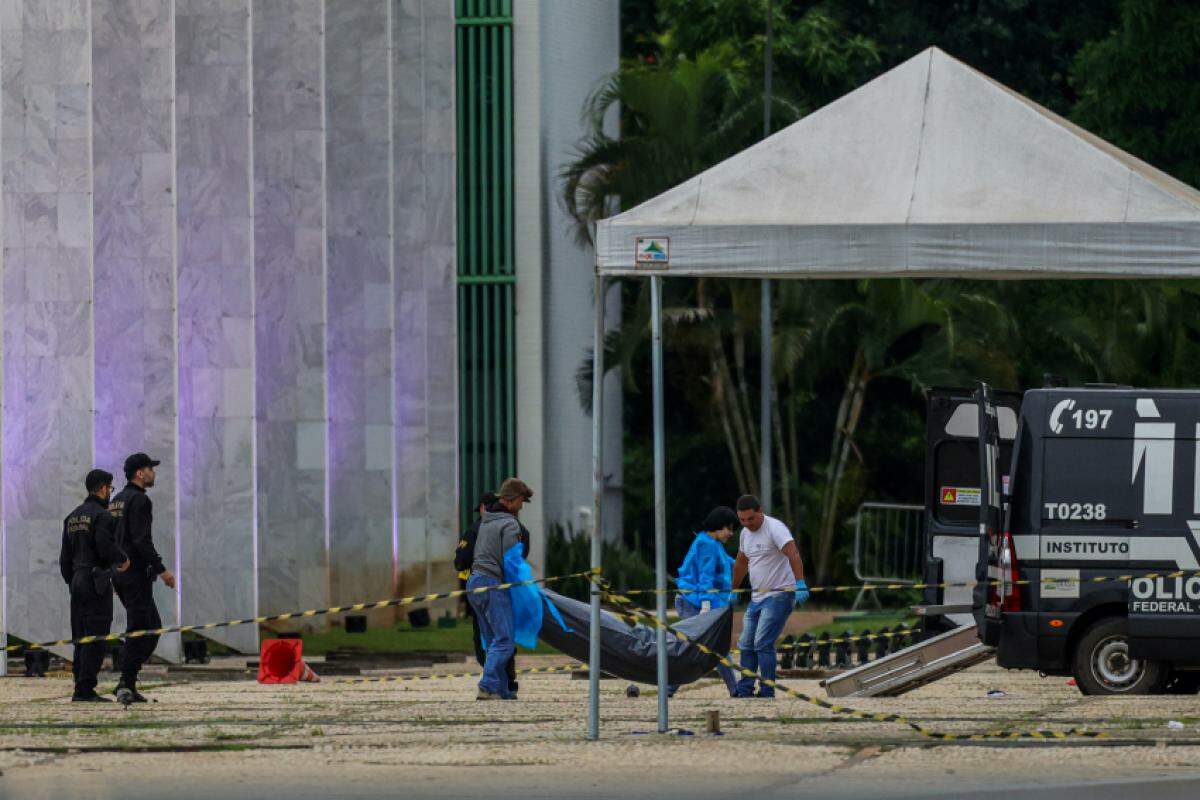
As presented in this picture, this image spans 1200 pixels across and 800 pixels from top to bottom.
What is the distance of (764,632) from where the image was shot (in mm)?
19281

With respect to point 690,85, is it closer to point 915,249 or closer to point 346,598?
point 346,598

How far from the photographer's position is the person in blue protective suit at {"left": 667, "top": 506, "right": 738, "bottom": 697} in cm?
2028

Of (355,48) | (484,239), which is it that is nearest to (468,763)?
(355,48)

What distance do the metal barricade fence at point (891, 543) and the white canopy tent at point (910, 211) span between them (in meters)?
19.4

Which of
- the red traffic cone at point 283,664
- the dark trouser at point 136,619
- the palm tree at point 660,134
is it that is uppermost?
the palm tree at point 660,134

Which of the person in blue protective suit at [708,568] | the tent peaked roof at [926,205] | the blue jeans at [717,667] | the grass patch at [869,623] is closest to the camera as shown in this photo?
the tent peaked roof at [926,205]

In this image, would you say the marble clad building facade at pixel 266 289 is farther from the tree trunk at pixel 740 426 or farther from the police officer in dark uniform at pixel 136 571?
the police officer in dark uniform at pixel 136 571

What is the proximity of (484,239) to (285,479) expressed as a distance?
311 inches

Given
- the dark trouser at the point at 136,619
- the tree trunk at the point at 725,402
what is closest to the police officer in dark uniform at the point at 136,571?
Result: the dark trouser at the point at 136,619

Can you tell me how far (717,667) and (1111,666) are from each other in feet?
9.23

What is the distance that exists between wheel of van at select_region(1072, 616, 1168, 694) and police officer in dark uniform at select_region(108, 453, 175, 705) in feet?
21.7

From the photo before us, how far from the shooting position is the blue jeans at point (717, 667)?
18.7 meters

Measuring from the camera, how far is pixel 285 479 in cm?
3072

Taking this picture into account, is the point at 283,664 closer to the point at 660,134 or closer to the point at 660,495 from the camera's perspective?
the point at 660,495
